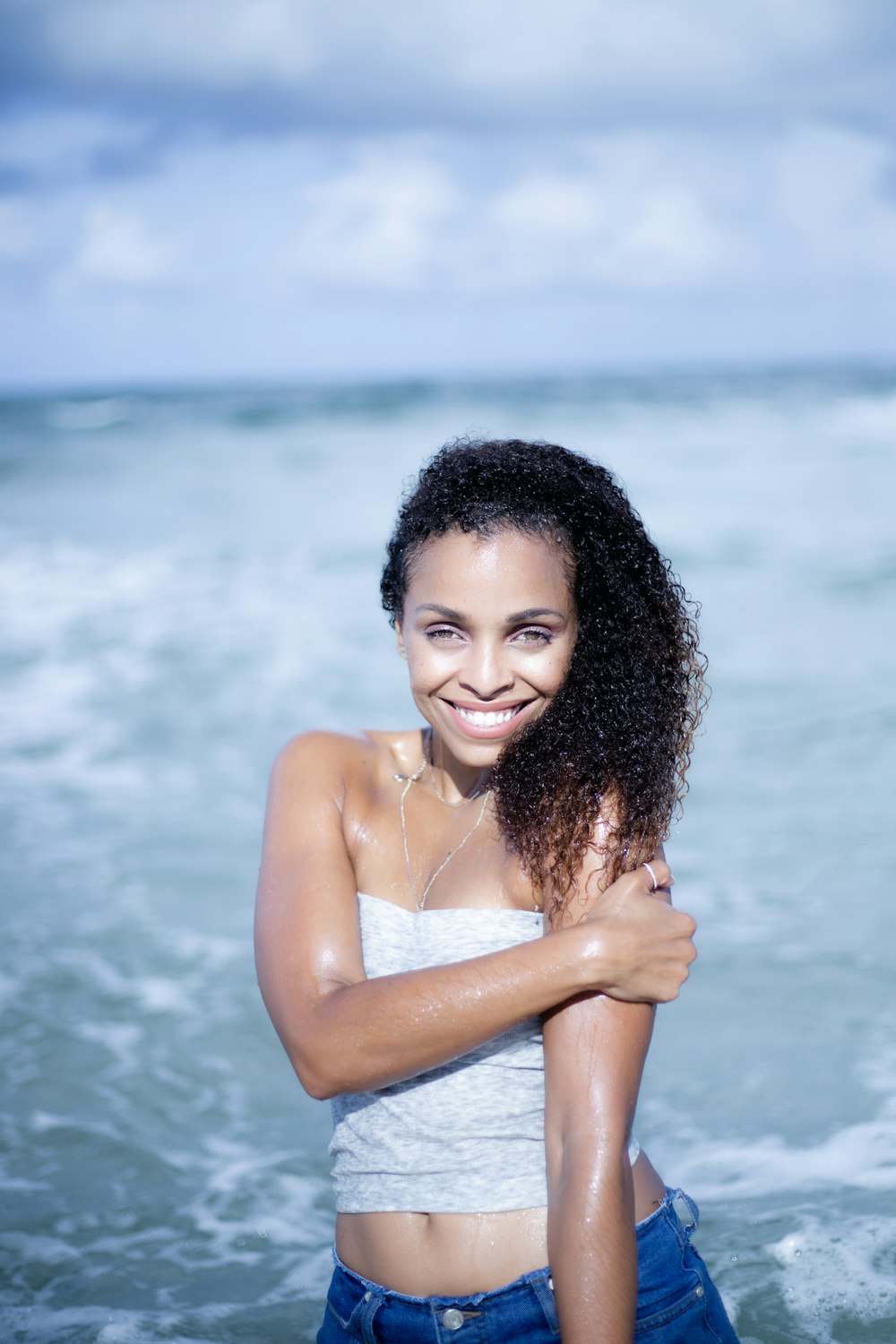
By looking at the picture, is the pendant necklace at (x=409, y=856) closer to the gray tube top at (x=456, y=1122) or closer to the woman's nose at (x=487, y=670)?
the gray tube top at (x=456, y=1122)

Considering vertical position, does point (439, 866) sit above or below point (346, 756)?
below

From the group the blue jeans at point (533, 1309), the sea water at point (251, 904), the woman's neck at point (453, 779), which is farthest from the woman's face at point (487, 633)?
the sea water at point (251, 904)

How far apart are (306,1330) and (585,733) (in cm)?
207

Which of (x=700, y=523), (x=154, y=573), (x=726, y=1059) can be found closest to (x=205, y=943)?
(x=726, y=1059)

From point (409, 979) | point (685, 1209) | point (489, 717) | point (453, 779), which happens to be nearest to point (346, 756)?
point (453, 779)

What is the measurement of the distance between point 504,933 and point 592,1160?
0.46 m

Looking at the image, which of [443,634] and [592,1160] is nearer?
[592,1160]

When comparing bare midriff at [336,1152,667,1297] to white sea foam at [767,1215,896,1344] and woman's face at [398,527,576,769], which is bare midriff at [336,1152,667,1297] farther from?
white sea foam at [767,1215,896,1344]

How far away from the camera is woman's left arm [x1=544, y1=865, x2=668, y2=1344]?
2152 mm

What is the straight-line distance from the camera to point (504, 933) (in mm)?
2512

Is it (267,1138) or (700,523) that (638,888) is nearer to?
(267,1138)

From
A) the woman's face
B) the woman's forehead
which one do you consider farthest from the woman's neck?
the woman's forehead

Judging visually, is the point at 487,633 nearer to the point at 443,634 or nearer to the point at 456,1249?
the point at 443,634

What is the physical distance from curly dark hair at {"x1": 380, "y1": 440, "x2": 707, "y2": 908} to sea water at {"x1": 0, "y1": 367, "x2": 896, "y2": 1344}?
4.53 ft
